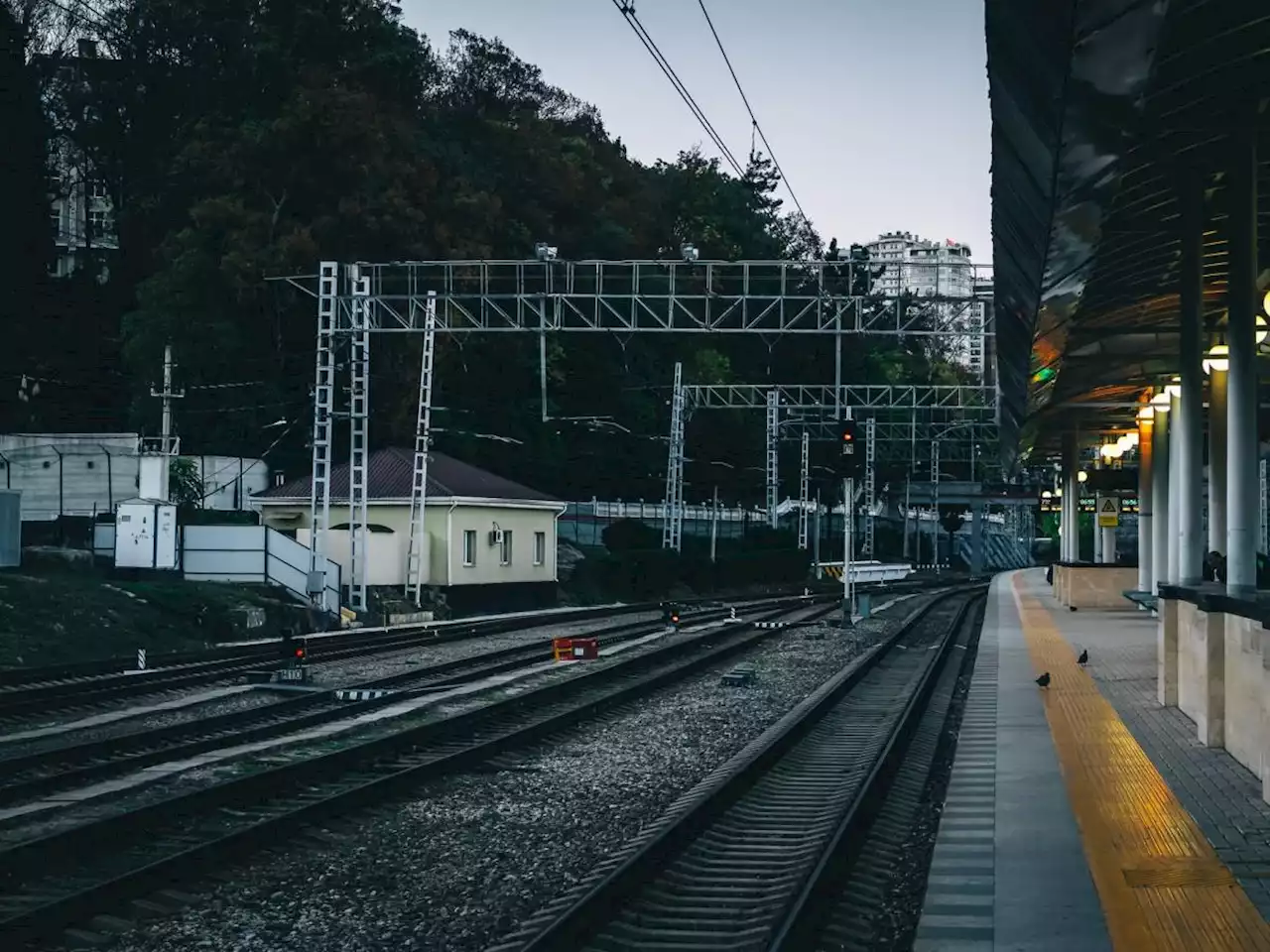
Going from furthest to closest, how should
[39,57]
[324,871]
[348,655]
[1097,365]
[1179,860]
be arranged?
[39,57]
[348,655]
[1097,365]
[324,871]
[1179,860]

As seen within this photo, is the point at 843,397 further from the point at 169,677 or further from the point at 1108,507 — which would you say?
the point at 169,677

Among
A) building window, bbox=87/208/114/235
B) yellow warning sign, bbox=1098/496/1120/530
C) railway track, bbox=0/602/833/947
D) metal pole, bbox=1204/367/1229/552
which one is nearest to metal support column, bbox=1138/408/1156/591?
yellow warning sign, bbox=1098/496/1120/530

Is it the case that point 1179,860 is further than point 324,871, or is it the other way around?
point 324,871

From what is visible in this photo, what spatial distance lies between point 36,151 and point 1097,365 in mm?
48521

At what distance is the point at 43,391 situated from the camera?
61188mm

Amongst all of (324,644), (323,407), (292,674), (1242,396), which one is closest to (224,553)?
(323,407)

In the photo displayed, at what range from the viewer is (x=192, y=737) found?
609 inches

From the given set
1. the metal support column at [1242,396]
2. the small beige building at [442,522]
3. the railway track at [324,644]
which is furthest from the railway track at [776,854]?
the small beige building at [442,522]

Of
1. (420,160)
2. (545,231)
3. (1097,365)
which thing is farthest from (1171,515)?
(545,231)

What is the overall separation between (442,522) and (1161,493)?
1804 cm

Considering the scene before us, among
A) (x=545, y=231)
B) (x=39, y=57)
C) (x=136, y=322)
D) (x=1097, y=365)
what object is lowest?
(x=1097, y=365)

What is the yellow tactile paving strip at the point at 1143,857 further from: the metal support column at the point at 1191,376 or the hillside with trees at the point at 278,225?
the hillside with trees at the point at 278,225

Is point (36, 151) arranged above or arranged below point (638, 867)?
above

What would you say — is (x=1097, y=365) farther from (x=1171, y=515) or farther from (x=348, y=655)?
(x=348, y=655)
